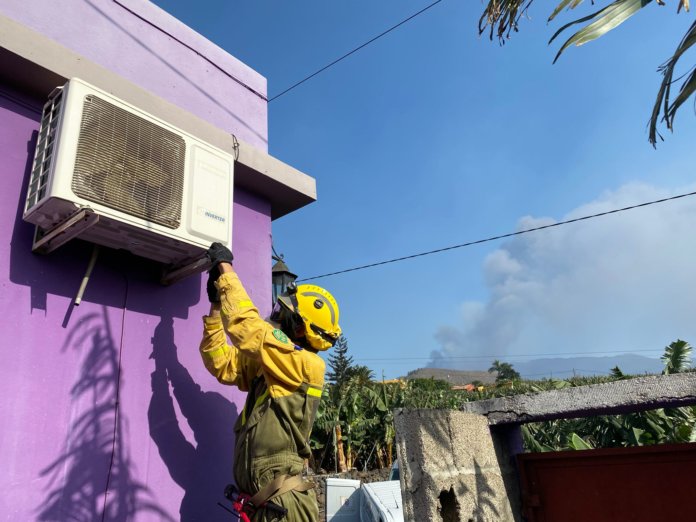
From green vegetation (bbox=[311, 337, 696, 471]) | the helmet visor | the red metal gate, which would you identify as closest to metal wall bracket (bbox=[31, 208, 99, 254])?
the helmet visor

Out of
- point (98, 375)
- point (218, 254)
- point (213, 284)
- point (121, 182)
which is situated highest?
point (121, 182)

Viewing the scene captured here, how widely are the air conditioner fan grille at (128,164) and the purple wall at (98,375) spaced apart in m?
0.50

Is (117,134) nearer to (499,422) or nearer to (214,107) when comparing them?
(214,107)

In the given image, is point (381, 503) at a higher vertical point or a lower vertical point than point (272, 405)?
lower

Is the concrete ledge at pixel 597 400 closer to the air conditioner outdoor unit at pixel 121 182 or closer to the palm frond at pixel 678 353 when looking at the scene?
the air conditioner outdoor unit at pixel 121 182

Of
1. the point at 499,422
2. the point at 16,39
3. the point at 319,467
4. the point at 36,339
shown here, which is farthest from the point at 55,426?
the point at 319,467

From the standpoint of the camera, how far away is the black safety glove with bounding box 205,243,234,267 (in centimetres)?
293

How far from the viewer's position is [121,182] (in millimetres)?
2752

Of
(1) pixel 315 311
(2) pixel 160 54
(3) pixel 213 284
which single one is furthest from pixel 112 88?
(1) pixel 315 311

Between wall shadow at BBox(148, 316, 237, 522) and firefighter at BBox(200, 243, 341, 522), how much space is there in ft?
0.93

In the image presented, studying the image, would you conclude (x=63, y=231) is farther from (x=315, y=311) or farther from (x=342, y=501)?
(x=342, y=501)

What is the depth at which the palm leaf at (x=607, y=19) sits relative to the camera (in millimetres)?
2254

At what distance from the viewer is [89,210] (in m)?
2.54

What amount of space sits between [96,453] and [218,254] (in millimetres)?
1192
